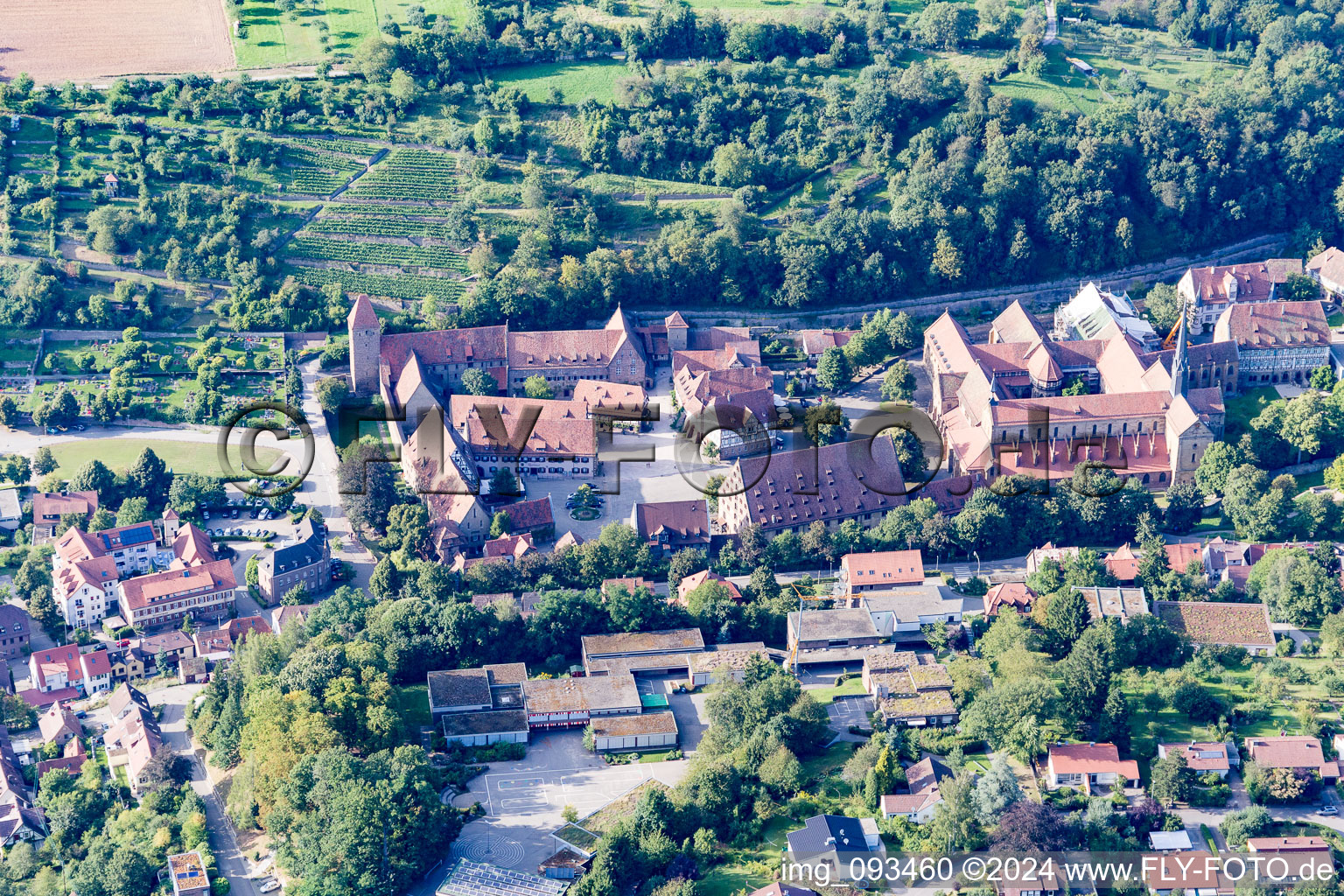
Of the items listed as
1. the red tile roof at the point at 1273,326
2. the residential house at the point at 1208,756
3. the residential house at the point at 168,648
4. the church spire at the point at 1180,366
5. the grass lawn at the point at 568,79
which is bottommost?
the residential house at the point at 1208,756

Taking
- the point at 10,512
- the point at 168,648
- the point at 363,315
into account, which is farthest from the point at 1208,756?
the point at 10,512

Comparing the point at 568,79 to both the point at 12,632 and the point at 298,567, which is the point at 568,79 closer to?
the point at 298,567

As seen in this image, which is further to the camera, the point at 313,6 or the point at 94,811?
the point at 313,6

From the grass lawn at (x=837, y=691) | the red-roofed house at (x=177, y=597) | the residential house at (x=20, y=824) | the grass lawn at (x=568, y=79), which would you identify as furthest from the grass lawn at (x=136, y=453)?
the grass lawn at (x=568, y=79)

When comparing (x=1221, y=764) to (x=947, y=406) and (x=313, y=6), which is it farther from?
(x=313, y=6)

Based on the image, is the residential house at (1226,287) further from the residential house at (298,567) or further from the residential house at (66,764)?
the residential house at (66,764)

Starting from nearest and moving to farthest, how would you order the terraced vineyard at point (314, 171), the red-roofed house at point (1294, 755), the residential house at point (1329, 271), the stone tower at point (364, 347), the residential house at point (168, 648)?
the red-roofed house at point (1294, 755) → the residential house at point (168, 648) → the stone tower at point (364, 347) → the residential house at point (1329, 271) → the terraced vineyard at point (314, 171)

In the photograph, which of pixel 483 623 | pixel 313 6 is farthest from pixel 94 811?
pixel 313 6
